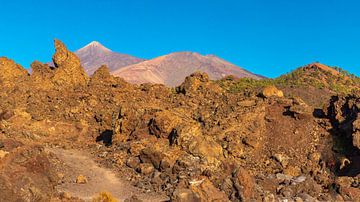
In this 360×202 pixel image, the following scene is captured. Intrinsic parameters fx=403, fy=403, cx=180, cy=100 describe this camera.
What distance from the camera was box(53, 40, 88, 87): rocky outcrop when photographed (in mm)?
39625

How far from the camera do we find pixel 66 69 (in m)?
40.4

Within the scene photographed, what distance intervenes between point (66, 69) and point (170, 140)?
744 inches

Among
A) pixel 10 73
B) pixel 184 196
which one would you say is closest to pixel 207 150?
pixel 184 196

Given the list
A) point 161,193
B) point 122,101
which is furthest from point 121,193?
point 122,101

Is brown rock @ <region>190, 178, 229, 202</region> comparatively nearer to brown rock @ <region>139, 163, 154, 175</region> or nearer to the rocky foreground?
the rocky foreground

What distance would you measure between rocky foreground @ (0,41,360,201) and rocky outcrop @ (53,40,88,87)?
0.12 meters

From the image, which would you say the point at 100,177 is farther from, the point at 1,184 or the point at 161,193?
the point at 1,184

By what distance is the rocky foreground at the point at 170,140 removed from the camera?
19.7 metres

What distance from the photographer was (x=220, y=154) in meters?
25.0

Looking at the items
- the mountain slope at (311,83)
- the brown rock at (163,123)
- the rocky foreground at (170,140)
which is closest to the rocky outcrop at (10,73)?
the rocky foreground at (170,140)

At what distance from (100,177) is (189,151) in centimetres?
548

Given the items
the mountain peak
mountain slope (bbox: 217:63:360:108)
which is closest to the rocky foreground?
mountain slope (bbox: 217:63:360:108)

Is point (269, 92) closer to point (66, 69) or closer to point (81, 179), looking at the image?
point (81, 179)

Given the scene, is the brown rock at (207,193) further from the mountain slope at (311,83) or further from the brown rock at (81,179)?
the mountain slope at (311,83)
